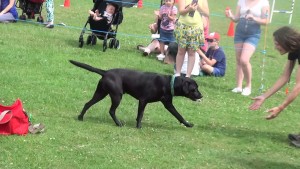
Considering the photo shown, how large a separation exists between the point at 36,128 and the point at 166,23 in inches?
232

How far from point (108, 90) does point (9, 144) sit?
1430mm

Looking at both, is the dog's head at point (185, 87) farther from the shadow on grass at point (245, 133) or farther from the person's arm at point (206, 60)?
the person's arm at point (206, 60)

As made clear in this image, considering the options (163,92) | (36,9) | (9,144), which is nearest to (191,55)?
(163,92)

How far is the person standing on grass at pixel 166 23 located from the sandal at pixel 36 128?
563 cm

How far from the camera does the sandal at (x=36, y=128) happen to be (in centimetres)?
579

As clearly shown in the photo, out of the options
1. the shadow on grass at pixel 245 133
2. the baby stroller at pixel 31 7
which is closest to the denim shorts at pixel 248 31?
the shadow on grass at pixel 245 133

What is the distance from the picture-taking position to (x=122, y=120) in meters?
6.81

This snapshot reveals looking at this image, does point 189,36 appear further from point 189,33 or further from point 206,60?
point 206,60

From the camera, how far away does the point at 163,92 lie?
6.34m

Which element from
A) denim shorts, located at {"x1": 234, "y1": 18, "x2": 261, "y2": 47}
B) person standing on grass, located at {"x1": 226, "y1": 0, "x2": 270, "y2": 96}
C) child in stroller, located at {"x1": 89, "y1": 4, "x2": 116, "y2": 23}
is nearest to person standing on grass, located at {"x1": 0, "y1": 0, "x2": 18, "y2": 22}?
child in stroller, located at {"x1": 89, "y1": 4, "x2": 116, "y2": 23}

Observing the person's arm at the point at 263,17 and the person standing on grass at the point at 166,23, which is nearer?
the person's arm at the point at 263,17

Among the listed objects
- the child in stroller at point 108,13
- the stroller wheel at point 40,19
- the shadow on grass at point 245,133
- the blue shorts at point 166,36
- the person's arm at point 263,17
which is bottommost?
the shadow on grass at point 245,133

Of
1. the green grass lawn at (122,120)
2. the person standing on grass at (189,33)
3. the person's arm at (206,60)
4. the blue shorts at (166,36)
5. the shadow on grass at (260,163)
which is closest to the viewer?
the green grass lawn at (122,120)

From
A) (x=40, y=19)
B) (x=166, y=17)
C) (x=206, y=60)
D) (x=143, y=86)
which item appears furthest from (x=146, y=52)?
(x=143, y=86)
